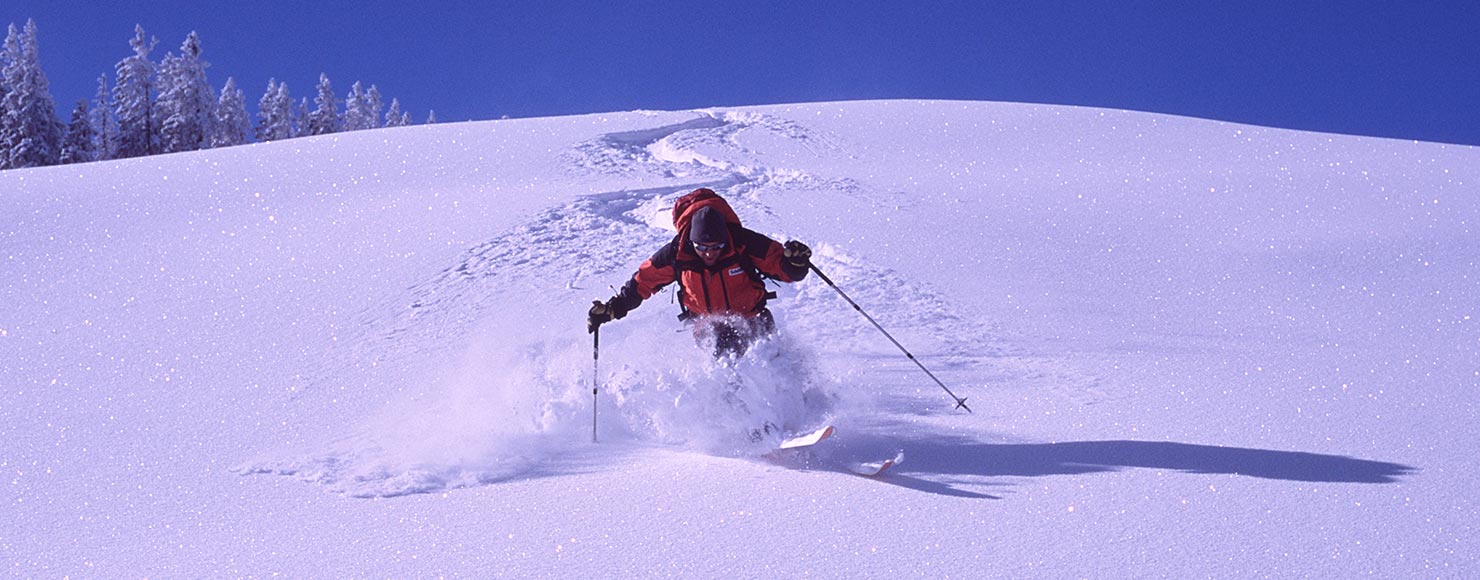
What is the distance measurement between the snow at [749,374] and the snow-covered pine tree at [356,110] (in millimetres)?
46246

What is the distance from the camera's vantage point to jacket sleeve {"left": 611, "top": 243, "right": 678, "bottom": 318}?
523 cm

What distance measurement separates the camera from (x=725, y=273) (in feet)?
16.8

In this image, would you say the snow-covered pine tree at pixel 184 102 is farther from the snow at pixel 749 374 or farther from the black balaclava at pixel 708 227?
the black balaclava at pixel 708 227

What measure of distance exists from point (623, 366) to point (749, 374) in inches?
48.1

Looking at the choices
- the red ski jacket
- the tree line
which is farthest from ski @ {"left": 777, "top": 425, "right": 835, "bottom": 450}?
the tree line

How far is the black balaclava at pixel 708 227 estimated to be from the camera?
4.88 meters

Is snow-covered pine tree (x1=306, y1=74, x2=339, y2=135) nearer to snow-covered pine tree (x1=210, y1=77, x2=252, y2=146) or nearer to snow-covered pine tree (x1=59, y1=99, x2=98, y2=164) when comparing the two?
snow-covered pine tree (x1=210, y1=77, x2=252, y2=146)

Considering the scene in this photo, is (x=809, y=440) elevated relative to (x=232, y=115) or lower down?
lower down

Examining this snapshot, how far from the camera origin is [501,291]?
8891 millimetres

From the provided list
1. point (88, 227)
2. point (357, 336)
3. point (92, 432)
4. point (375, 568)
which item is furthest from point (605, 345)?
point (88, 227)

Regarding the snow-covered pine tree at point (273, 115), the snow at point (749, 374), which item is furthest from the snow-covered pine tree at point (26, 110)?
the snow at point (749, 374)

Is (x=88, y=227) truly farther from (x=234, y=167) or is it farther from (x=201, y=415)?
(x=201, y=415)

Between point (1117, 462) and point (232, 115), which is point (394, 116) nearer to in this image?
point (232, 115)

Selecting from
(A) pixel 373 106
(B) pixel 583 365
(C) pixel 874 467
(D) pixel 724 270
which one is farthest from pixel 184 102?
(C) pixel 874 467
